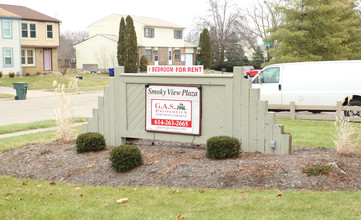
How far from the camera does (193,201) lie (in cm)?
587

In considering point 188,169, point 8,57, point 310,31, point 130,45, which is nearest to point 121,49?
point 130,45

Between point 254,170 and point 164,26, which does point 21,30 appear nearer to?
point 164,26

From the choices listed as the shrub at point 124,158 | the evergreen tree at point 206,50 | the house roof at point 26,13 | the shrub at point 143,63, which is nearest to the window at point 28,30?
the house roof at point 26,13

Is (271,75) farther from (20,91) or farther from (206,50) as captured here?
(206,50)

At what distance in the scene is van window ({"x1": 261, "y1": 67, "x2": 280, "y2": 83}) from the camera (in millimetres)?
17031

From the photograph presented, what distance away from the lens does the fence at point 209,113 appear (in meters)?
8.00

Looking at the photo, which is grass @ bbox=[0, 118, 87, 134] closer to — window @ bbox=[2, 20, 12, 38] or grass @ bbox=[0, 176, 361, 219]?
grass @ bbox=[0, 176, 361, 219]

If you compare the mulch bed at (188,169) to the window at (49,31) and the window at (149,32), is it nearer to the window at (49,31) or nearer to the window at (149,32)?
the window at (49,31)

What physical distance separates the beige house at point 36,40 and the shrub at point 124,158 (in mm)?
39007

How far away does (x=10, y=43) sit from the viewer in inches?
1635

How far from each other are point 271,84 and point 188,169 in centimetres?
1082

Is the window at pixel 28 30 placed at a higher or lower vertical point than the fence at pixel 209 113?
higher

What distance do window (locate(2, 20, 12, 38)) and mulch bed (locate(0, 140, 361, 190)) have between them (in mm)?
35475

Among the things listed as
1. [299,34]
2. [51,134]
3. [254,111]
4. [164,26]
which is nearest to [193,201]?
[254,111]
